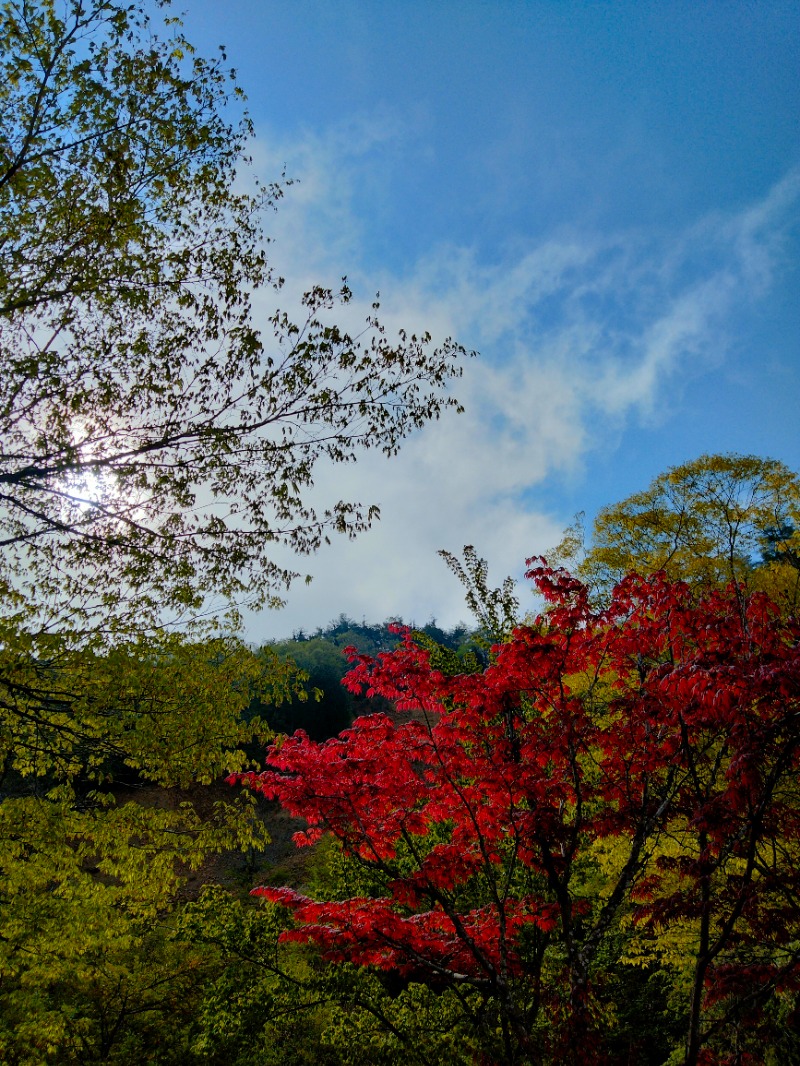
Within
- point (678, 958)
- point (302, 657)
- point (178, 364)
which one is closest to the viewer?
point (178, 364)

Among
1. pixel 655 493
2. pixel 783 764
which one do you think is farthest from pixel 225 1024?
pixel 655 493

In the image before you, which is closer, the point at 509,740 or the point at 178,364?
the point at 509,740

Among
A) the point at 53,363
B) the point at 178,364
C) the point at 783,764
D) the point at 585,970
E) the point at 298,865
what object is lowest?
the point at 298,865

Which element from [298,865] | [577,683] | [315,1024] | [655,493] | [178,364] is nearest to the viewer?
Answer: [178,364]

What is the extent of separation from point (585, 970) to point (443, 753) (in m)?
1.77

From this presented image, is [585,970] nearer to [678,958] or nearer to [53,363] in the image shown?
[678,958]

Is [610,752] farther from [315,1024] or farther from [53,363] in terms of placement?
[315,1024]

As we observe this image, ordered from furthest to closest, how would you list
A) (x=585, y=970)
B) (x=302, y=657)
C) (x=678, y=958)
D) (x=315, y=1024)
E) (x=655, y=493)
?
(x=302, y=657) → (x=655, y=493) → (x=315, y=1024) → (x=678, y=958) → (x=585, y=970)

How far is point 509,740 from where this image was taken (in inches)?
201

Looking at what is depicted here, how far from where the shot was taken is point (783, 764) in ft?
11.4

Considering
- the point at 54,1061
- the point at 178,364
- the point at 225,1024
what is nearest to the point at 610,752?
the point at 178,364

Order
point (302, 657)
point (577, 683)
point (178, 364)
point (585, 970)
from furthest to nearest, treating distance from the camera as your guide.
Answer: point (302, 657), point (577, 683), point (178, 364), point (585, 970)

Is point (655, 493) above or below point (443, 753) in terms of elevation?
above

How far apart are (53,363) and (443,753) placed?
470 cm
